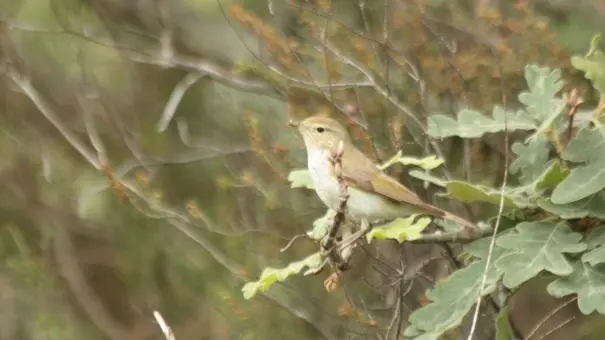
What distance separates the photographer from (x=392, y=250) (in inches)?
103

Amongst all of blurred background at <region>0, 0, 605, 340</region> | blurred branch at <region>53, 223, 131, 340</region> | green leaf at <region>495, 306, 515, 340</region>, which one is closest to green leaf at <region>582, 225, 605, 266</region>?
green leaf at <region>495, 306, 515, 340</region>

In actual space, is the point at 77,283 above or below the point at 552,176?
below

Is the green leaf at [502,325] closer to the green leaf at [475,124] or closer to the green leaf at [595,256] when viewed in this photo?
the green leaf at [595,256]

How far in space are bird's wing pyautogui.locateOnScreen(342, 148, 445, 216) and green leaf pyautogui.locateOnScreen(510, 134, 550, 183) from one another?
203 millimetres

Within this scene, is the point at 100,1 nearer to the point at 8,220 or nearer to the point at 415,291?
the point at 8,220

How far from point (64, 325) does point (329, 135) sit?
268 cm

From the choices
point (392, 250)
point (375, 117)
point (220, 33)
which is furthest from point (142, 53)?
point (392, 250)

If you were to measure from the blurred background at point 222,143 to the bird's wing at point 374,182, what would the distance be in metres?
0.26

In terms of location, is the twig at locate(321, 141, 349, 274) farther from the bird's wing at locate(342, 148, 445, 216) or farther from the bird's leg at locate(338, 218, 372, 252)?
the bird's wing at locate(342, 148, 445, 216)

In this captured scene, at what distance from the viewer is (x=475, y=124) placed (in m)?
1.88

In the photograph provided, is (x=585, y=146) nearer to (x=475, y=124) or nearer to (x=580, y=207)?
(x=580, y=207)

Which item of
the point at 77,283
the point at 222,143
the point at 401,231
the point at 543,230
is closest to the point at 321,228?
the point at 401,231

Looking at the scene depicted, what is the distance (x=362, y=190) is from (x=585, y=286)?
0.58 meters

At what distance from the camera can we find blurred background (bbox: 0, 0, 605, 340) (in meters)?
2.63
